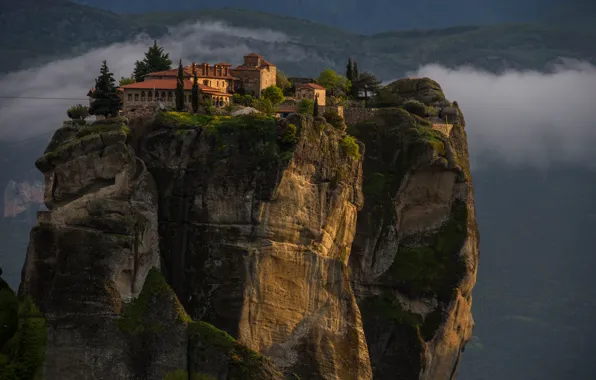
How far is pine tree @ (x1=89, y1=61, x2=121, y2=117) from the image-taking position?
306 feet

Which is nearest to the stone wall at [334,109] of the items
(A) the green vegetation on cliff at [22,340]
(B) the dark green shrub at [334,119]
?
(B) the dark green shrub at [334,119]

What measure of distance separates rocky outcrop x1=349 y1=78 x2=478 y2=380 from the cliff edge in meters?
7.37

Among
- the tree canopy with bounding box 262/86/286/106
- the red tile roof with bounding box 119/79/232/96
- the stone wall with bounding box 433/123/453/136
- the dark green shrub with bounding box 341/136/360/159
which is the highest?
the red tile roof with bounding box 119/79/232/96

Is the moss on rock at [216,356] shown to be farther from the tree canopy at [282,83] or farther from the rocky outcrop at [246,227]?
the tree canopy at [282,83]

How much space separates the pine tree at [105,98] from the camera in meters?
93.1

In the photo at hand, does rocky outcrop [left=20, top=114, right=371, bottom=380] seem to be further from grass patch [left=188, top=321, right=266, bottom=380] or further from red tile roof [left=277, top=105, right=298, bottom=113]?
red tile roof [left=277, top=105, right=298, bottom=113]

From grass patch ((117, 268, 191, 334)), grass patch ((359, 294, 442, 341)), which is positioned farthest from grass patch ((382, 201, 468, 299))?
grass patch ((117, 268, 191, 334))

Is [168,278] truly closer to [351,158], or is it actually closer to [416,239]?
[351,158]

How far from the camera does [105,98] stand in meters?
93.2

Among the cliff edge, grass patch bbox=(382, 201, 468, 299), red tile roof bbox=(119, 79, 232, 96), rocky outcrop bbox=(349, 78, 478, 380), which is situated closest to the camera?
the cliff edge

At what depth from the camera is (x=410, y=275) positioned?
109062 mm

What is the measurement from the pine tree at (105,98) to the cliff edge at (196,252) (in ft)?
6.30

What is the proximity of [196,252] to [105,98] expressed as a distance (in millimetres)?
9820

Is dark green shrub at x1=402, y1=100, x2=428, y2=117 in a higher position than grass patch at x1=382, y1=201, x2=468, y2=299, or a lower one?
higher
